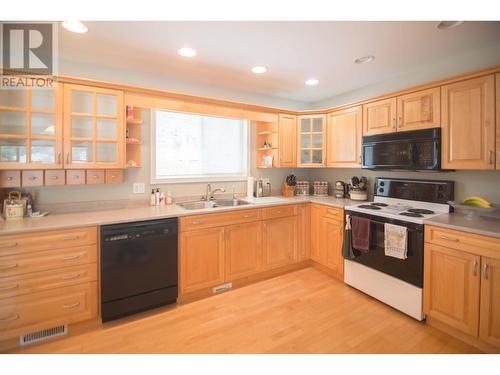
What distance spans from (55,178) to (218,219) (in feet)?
5.09

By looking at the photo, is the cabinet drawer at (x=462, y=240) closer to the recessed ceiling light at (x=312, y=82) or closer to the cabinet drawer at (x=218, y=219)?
the cabinet drawer at (x=218, y=219)

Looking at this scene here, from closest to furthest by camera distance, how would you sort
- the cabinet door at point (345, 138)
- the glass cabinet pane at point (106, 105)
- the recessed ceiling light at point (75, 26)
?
the recessed ceiling light at point (75, 26) → the glass cabinet pane at point (106, 105) → the cabinet door at point (345, 138)

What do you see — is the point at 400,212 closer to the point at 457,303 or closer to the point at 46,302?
the point at 457,303

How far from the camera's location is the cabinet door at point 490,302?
5.64 ft

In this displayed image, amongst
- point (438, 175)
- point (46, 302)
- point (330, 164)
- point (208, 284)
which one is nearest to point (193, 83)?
point (330, 164)

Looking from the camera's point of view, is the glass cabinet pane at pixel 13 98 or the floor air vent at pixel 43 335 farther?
the glass cabinet pane at pixel 13 98

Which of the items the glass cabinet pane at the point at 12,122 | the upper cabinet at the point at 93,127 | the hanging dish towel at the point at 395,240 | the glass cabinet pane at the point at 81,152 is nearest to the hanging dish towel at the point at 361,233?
the hanging dish towel at the point at 395,240

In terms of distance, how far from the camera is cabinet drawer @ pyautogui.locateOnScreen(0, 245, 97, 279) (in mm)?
1776

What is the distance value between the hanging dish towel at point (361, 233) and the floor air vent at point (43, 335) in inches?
109

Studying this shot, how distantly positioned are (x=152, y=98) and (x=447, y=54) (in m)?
2.94

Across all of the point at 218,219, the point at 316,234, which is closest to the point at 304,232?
the point at 316,234

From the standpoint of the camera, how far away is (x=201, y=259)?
8.36 ft

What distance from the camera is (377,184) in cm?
309

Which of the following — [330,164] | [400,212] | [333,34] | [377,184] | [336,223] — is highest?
[333,34]
